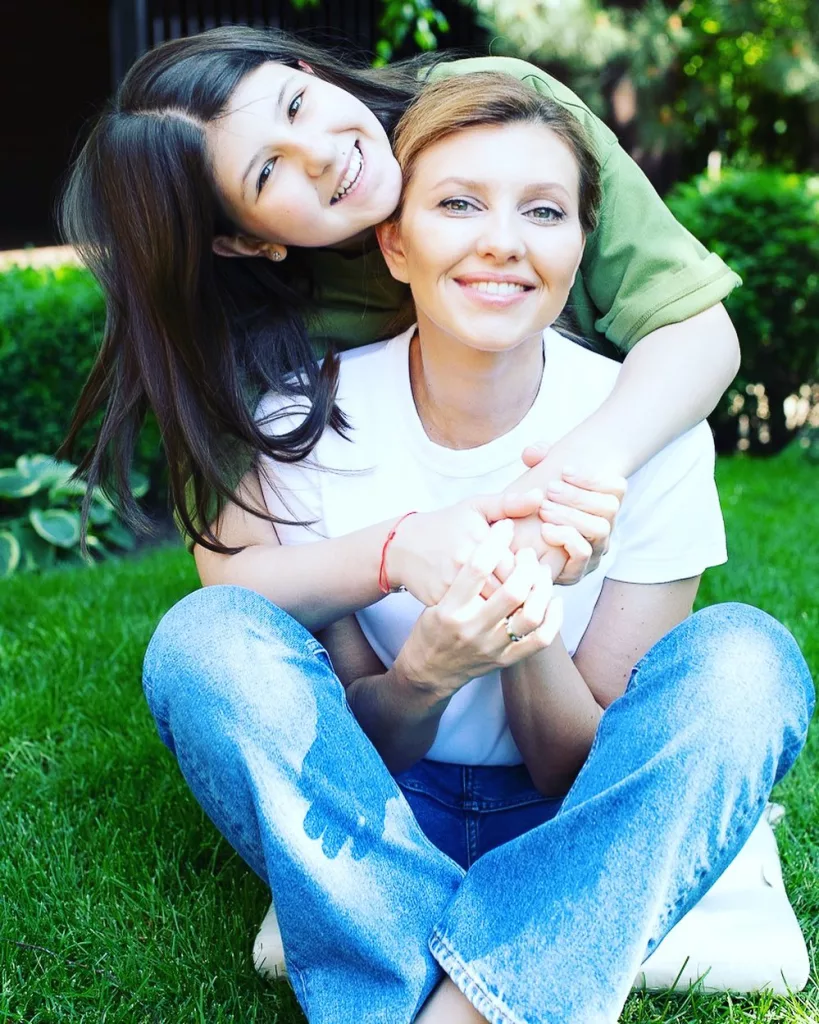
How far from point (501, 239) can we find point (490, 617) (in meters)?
0.62

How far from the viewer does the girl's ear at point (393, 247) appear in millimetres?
2094

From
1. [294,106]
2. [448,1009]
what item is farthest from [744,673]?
[294,106]

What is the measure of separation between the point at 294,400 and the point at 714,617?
33.0 inches

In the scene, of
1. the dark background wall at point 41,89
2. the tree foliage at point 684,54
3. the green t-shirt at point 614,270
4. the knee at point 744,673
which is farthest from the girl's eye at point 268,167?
the dark background wall at point 41,89

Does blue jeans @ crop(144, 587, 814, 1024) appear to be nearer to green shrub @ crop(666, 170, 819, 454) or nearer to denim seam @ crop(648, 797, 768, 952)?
denim seam @ crop(648, 797, 768, 952)

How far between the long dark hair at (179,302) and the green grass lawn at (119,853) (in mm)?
644

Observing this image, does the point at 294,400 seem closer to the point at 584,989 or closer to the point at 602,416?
the point at 602,416

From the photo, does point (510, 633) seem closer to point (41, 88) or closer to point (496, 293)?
point (496, 293)

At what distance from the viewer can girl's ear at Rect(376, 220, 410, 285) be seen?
2.09 m

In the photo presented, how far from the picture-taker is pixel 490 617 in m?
1.67

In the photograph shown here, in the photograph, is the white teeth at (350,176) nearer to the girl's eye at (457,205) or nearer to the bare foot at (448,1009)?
the girl's eye at (457,205)

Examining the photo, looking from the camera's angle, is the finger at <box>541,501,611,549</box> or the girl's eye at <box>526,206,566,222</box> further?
the girl's eye at <box>526,206,566,222</box>

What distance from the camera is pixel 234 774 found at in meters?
1.66

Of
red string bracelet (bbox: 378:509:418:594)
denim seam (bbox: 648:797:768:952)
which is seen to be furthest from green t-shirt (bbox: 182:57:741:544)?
denim seam (bbox: 648:797:768:952)
